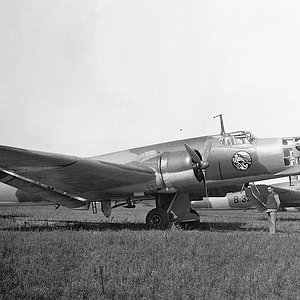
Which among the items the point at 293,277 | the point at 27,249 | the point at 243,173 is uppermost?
the point at 243,173

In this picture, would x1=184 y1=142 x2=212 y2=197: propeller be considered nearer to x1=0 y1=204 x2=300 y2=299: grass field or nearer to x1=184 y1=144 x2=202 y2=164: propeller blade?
x1=184 y1=144 x2=202 y2=164: propeller blade

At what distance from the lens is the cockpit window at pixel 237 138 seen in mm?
12352

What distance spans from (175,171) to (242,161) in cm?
217

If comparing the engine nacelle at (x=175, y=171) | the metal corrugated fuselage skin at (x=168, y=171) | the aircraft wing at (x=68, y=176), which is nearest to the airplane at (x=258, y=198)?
the metal corrugated fuselage skin at (x=168, y=171)

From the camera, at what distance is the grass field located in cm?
493

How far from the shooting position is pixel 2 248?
689 cm

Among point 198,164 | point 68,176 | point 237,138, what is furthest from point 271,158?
point 68,176

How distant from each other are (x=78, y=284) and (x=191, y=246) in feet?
9.71

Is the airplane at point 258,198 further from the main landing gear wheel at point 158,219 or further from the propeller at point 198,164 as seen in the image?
the main landing gear wheel at point 158,219

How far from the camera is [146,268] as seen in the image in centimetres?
593

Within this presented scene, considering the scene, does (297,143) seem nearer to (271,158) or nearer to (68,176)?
(271,158)

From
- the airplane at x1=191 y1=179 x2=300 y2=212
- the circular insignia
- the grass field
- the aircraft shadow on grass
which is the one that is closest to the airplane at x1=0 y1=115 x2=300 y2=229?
the circular insignia

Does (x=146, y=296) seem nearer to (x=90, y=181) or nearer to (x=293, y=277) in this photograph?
(x=293, y=277)

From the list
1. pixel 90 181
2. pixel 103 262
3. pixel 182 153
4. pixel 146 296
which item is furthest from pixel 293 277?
pixel 90 181
